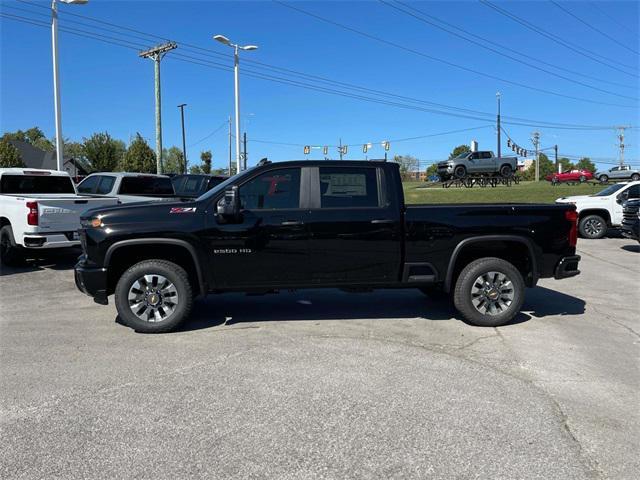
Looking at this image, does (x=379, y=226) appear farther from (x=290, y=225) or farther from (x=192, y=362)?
(x=192, y=362)

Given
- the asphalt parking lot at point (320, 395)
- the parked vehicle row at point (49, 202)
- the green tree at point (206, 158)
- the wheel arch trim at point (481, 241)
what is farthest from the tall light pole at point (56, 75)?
the green tree at point (206, 158)

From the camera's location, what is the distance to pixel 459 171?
116ft

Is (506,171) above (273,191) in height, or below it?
above

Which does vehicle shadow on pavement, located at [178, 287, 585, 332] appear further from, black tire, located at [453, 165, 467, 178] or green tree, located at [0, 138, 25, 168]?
green tree, located at [0, 138, 25, 168]

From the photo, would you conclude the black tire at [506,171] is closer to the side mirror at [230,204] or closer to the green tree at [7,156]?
the side mirror at [230,204]

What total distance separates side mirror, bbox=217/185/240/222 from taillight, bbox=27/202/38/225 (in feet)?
16.4

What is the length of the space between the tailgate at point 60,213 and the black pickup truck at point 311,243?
378 centimetres

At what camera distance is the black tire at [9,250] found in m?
9.61

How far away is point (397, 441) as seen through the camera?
3.42 meters

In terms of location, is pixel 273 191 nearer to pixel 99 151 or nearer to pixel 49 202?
pixel 49 202

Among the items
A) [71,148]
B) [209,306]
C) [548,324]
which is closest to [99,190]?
[209,306]

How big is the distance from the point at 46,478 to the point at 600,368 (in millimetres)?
4652

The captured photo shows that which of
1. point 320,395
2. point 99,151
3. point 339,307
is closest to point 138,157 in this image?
point 99,151

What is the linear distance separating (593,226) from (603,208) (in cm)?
66
